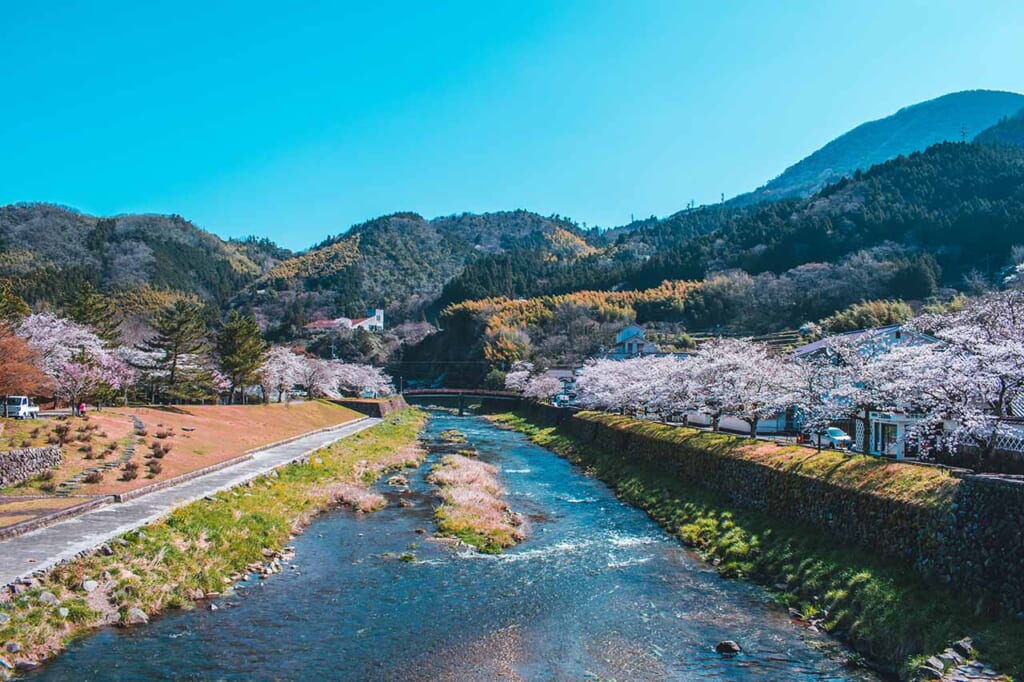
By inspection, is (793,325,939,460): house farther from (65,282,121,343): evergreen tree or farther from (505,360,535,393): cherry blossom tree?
(505,360,535,393): cherry blossom tree

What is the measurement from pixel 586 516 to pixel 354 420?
164 feet

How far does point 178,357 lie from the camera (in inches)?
2112

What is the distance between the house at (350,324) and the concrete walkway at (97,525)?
4873 inches

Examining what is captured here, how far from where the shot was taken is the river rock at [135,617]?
47.4 feet

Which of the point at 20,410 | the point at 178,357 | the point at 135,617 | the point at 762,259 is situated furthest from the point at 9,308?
the point at 762,259

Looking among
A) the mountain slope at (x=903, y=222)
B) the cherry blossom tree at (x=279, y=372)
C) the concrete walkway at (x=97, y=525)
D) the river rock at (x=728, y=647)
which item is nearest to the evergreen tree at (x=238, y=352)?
the cherry blossom tree at (x=279, y=372)

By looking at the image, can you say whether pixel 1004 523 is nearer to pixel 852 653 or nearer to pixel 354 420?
pixel 852 653

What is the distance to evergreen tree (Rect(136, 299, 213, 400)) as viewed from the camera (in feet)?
169

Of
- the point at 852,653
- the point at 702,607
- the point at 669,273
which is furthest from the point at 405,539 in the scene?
the point at 669,273

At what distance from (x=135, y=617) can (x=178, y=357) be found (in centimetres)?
4403

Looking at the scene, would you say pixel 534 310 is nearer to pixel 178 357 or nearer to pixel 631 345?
pixel 631 345

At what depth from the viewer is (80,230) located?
17975 cm

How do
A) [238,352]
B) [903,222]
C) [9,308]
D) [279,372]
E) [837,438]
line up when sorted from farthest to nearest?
[903,222], [279,372], [238,352], [9,308], [837,438]

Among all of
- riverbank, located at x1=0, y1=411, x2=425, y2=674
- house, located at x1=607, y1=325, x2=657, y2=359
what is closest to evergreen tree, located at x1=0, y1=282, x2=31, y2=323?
riverbank, located at x1=0, y1=411, x2=425, y2=674
